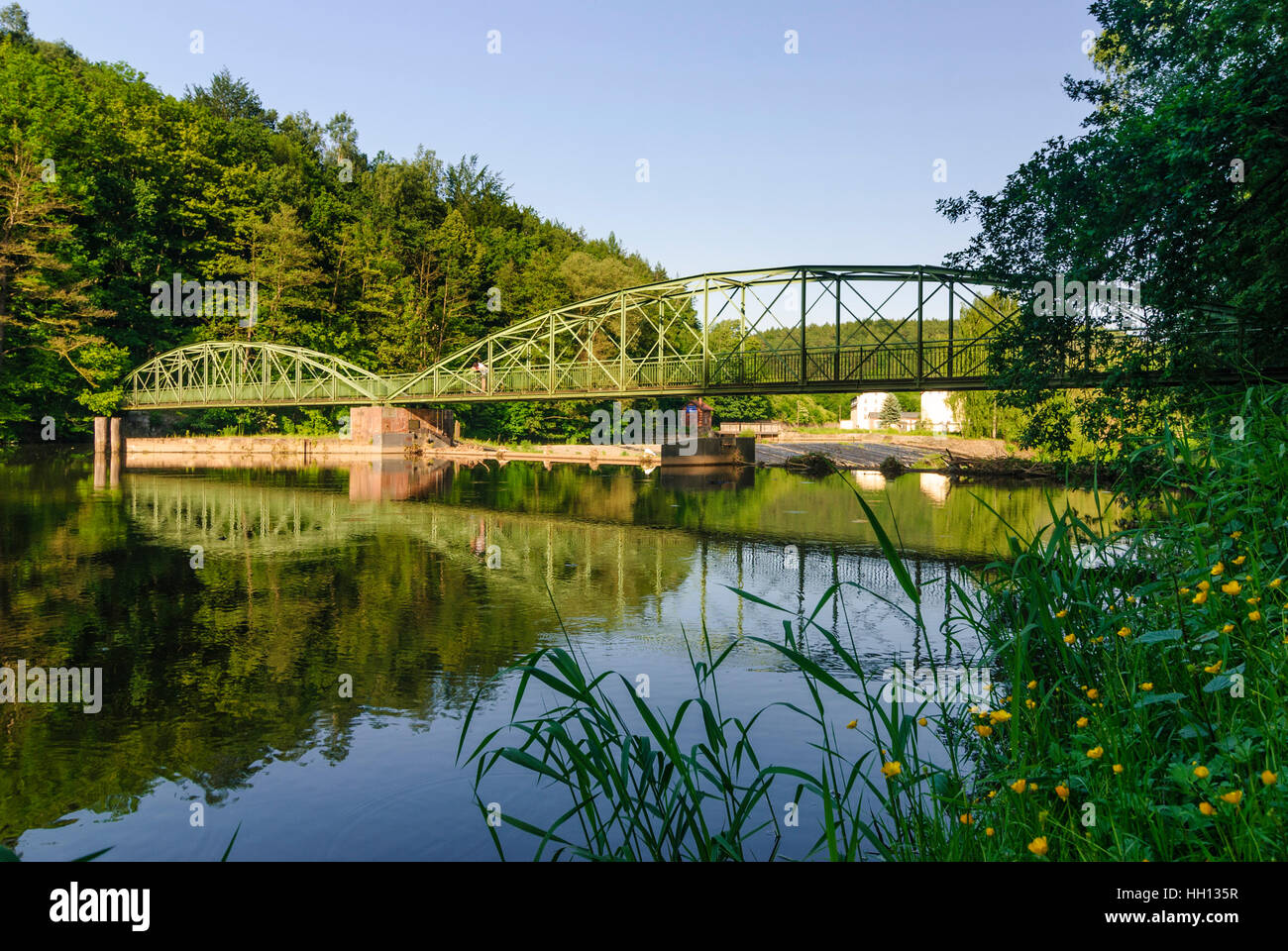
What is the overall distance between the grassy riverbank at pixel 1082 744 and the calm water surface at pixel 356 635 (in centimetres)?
67

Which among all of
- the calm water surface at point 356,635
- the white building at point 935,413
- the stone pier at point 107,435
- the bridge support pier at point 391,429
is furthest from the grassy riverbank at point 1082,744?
the white building at point 935,413

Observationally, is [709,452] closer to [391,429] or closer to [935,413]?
[391,429]

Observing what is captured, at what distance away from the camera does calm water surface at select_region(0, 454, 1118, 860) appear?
6.14m

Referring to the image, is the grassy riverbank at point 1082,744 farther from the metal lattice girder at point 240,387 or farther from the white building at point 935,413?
the white building at point 935,413

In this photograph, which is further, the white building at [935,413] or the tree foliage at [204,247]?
the white building at [935,413]

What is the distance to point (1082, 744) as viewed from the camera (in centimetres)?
493

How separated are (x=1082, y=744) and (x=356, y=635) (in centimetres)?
851

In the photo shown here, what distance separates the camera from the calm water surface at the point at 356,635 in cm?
614

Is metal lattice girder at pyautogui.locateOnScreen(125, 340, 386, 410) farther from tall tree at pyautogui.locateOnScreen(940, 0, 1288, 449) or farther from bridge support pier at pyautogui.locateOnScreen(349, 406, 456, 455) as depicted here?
tall tree at pyautogui.locateOnScreen(940, 0, 1288, 449)

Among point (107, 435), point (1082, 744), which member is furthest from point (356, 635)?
point (107, 435)

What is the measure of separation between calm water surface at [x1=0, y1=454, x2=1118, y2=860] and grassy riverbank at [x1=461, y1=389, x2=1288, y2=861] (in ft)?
2.21

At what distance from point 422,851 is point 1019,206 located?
20.4 metres
